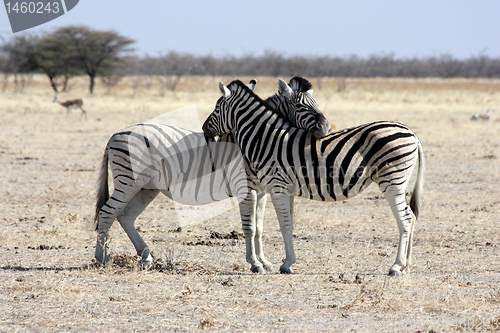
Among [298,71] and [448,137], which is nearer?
[448,137]

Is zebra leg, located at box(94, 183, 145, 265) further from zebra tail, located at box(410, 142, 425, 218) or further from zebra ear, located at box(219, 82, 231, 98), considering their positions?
zebra tail, located at box(410, 142, 425, 218)

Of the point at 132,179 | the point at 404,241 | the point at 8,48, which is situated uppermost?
the point at 8,48

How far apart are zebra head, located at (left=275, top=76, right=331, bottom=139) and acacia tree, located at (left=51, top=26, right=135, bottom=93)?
3398 cm

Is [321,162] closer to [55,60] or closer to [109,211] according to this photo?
[109,211]

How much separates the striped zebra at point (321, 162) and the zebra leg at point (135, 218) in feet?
3.56

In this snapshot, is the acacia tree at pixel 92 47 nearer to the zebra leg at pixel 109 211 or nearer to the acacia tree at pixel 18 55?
the acacia tree at pixel 18 55

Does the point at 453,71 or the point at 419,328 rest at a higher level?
the point at 453,71

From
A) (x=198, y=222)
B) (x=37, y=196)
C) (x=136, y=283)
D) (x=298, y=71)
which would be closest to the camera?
(x=136, y=283)

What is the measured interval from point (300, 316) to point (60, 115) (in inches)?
766

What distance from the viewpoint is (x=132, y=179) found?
5.24m

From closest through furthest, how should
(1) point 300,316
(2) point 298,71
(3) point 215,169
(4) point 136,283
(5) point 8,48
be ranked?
(1) point 300,316 < (4) point 136,283 < (3) point 215,169 < (5) point 8,48 < (2) point 298,71

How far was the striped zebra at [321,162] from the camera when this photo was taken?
189 inches

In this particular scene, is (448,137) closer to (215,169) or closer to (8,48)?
(215,169)

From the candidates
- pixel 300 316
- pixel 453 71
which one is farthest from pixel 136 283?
pixel 453 71
